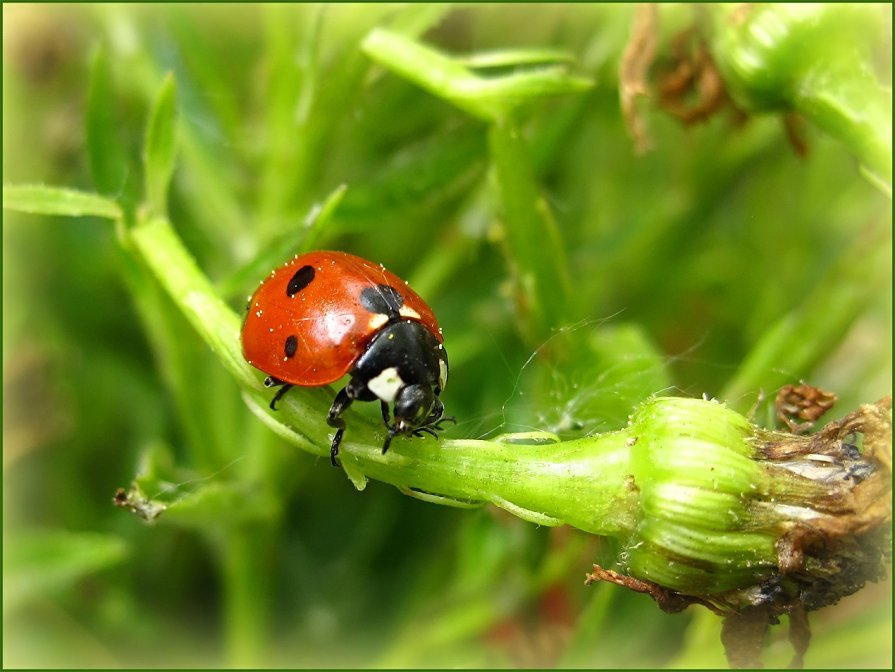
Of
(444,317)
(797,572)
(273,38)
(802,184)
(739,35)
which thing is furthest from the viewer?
(802,184)

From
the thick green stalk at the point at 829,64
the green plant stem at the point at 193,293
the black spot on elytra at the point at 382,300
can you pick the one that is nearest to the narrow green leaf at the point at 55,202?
the green plant stem at the point at 193,293

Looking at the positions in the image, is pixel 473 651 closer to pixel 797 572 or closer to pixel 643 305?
pixel 643 305

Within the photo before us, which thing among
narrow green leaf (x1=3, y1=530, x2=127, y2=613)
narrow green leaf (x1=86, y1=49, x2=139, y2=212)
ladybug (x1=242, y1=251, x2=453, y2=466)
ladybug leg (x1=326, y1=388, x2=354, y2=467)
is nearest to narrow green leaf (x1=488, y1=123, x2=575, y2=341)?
ladybug (x1=242, y1=251, x2=453, y2=466)

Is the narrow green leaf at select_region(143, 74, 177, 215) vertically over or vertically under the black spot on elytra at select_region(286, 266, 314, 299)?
over

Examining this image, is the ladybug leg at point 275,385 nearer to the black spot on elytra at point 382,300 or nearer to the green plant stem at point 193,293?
the green plant stem at point 193,293

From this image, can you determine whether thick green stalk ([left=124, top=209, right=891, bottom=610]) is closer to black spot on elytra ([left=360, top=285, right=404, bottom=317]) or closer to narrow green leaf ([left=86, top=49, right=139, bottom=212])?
black spot on elytra ([left=360, top=285, right=404, bottom=317])

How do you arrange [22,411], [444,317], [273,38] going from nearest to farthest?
[273,38]
[444,317]
[22,411]

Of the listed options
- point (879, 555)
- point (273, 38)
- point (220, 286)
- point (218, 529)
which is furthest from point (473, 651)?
point (273, 38)
